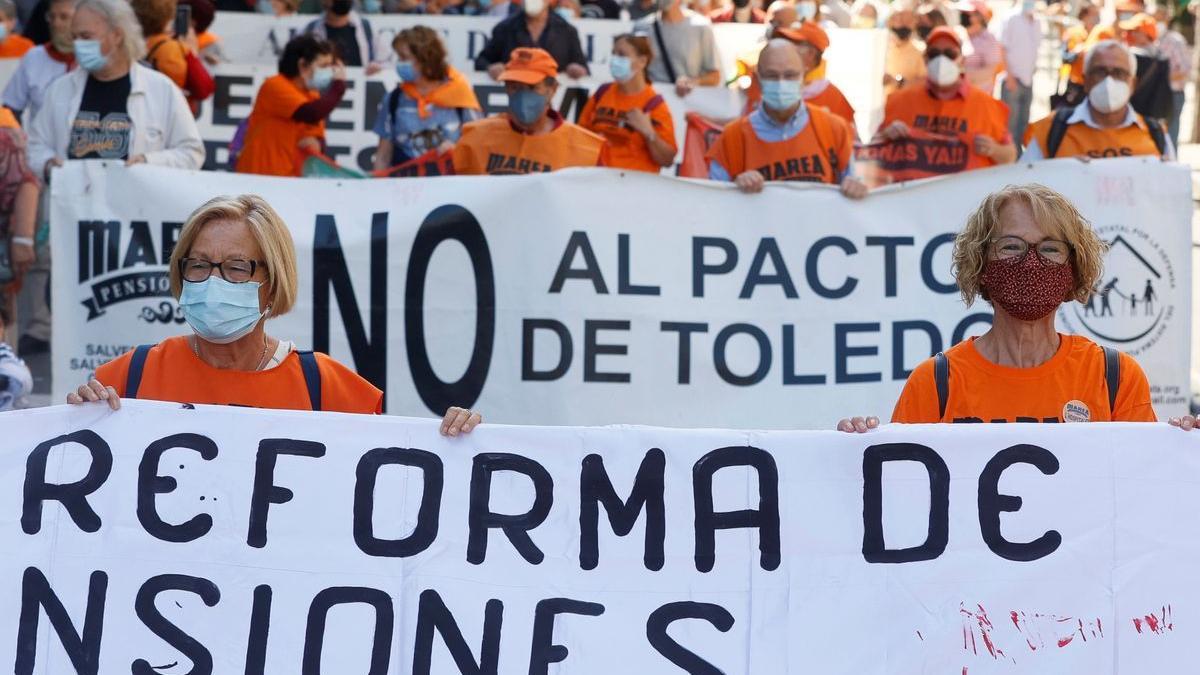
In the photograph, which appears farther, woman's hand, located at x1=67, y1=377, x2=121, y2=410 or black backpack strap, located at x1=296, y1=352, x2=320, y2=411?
black backpack strap, located at x1=296, y1=352, x2=320, y2=411

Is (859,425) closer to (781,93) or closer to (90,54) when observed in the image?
(781,93)

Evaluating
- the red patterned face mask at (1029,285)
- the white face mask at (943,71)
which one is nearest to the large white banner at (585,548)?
the red patterned face mask at (1029,285)

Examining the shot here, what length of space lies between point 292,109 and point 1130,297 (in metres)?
4.65

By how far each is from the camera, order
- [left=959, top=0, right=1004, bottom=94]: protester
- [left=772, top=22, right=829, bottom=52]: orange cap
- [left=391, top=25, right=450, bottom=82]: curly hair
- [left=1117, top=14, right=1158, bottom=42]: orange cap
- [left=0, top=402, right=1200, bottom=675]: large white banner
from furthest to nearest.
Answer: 1. [left=959, top=0, right=1004, bottom=94]: protester
2. [left=1117, top=14, right=1158, bottom=42]: orange cap
3. [left=772, top=22, right=829, bottom=52]: orange cap
4. [left=391, top=25, right=450, bottom=82]: curly hair
5. [left=0, top=402, right=1200, bottom=675]: large white banner

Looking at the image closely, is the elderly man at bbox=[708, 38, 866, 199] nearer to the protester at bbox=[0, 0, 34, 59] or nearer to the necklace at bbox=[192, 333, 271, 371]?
the necklace at bbox=[192, 333, 271, 371]

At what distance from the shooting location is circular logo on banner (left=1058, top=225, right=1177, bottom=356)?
278 inches

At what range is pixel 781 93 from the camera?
25.0 feet

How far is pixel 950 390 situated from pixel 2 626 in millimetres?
2151

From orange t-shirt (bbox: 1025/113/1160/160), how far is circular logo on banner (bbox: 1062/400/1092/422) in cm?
421

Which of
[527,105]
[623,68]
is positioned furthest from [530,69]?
[623,68]

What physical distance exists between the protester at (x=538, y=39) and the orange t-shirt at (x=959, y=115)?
2.69m

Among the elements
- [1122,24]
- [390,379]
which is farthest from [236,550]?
[1122,24]

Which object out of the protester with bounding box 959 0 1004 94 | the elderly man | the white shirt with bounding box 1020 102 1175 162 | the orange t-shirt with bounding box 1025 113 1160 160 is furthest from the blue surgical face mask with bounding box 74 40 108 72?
the protester with bounding box 959 0 1004 94

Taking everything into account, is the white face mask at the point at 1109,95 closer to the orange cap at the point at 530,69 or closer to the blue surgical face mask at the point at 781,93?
the blue surgical face mask at the point at 781,93
